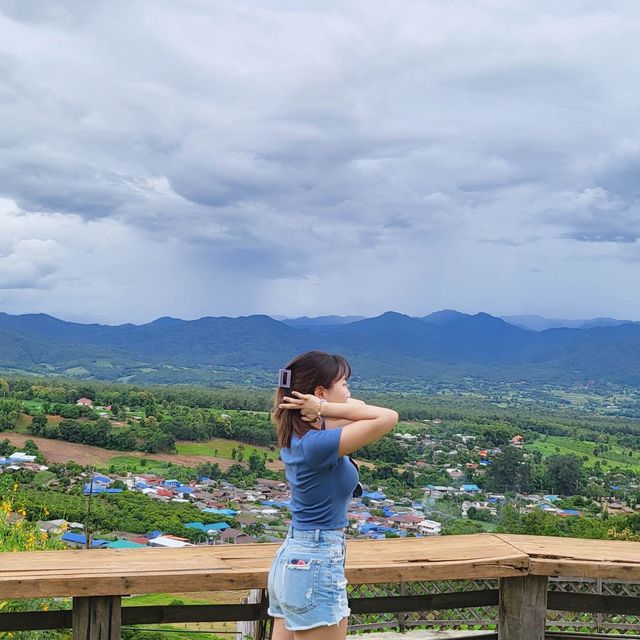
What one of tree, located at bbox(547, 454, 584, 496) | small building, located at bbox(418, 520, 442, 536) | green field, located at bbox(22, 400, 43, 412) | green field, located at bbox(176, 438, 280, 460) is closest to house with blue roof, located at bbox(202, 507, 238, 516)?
small building, located at bbox(418, 520, 442, 536)

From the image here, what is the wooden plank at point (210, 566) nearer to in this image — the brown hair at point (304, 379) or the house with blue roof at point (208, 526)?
the brown hair at point (304, 379)

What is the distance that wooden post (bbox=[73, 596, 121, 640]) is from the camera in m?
1.63

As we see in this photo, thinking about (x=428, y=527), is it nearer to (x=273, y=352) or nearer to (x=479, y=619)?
(x=479, y=619)

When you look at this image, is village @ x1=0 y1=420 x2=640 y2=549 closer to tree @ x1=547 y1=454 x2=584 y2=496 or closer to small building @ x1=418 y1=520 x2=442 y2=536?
small building @ x1=418 y1=520 x2=442 y2=536

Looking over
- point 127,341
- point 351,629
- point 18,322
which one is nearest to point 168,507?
point 351,629

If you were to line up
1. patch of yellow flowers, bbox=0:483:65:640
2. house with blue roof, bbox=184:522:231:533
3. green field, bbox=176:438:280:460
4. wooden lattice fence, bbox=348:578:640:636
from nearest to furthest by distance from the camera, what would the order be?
wooden lattice fence, bbox=348:578:640:636
patch of yellow flowers, bbox=0:483:65:640
house with blue roof, bbox=184:522:231:533
green field, bbox=176:438:280:460

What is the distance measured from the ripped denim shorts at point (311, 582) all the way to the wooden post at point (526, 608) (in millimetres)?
477

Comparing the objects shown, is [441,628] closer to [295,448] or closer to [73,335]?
[295,448]

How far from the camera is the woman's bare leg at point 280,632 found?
5.35 ft

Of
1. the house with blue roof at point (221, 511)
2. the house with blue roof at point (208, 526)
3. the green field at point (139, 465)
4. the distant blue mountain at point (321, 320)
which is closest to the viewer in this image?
the house with blue roof at point (208, 526)

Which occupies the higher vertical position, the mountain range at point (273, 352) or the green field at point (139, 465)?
the mountain range at point (273, 352)

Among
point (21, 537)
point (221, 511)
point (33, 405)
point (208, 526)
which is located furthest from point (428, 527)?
point (33, 405)

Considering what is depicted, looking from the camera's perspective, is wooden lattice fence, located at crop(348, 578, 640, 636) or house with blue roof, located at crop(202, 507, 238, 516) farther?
house with blue roof, located at crop(202, 507, 238, 516)

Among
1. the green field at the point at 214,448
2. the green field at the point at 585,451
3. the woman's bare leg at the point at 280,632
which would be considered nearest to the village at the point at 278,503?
the green field at the point at 214,448
